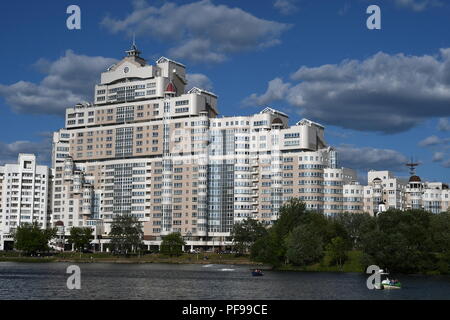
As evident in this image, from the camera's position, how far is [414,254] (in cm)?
14875

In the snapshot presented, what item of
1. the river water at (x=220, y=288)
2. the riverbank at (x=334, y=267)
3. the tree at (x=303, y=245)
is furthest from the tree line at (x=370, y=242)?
the river water at (x=220, y=288)

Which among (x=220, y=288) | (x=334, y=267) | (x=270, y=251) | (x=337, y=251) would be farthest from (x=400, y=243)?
(x=220, y=288)

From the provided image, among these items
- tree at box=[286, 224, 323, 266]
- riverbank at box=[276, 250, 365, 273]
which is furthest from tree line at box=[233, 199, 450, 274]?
riverbank at box=[276, 250, 365, 273]

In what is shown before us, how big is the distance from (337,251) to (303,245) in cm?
897

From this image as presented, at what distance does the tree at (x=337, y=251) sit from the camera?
541ft

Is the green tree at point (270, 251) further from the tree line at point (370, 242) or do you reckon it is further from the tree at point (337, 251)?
the tree at point (337, 251)

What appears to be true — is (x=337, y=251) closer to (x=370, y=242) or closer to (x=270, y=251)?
(x=270, y=251)

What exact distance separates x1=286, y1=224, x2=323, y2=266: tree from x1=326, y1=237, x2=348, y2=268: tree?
8.04 ft

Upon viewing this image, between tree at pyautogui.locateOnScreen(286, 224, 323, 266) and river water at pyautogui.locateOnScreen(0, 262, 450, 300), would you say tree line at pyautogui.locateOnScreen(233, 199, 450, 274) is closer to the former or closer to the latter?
tree at pyautogui.locateOnScreen(286, 224, 323, 266)

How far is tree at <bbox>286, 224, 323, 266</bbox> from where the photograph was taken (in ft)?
537
